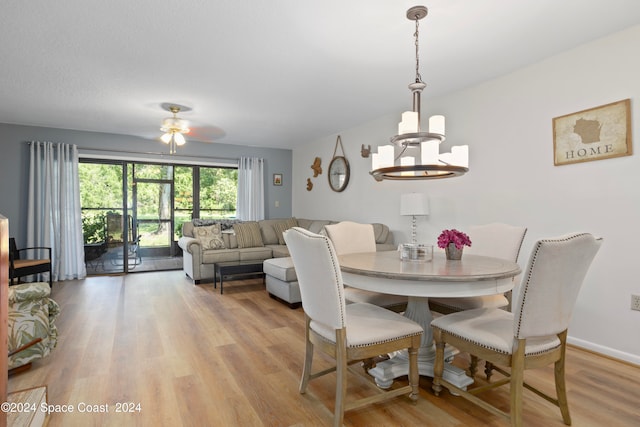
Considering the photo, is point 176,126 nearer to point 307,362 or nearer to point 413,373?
point 307,362

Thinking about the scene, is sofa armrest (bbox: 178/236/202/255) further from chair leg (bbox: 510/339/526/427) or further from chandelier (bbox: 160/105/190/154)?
chair leg (bbox: 510/339/526/427)

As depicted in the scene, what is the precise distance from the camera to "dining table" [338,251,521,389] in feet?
5.53

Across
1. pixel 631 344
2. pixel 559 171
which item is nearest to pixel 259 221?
pixel 559 171

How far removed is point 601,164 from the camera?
2535 mm

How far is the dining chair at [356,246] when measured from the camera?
7.78 ft

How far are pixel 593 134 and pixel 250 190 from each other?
17.1 ft

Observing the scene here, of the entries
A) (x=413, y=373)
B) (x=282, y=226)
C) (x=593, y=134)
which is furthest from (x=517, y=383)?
(x=282, y=226)

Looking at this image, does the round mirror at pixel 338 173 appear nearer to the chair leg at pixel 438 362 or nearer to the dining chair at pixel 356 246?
the dining chair at pixel 356 246

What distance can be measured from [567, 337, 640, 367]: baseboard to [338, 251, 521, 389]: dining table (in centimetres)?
123

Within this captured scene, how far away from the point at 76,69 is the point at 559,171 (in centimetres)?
421

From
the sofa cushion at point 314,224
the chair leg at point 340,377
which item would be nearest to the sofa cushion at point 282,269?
the sofa cushion at point 314,224

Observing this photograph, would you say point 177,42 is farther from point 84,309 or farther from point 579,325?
point 579,325

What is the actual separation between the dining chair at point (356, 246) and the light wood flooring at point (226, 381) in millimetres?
487

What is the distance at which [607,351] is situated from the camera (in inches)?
99.2
